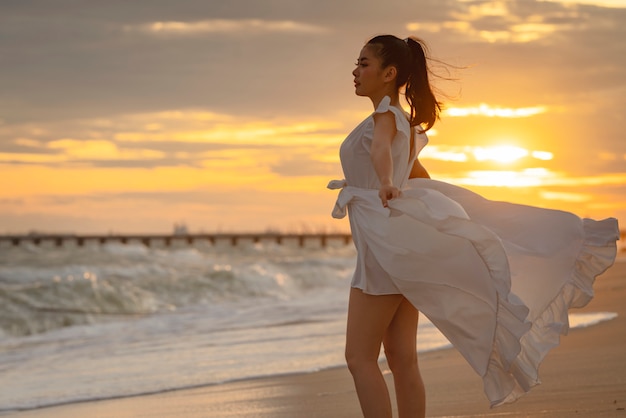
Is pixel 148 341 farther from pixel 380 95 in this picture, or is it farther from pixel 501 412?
pixel 380 95

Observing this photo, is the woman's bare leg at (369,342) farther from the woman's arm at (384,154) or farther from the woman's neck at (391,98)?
the woman's neck at (391,98)

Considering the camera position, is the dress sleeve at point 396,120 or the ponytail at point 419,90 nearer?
the dress sleeve at point 396,120

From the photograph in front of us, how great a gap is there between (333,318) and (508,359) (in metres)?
7.63

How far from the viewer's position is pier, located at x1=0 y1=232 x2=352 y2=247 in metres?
78.2

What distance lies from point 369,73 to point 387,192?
59 cm

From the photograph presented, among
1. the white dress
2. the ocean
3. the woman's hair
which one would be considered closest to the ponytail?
the woman's hair

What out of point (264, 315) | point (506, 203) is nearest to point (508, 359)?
point (506, 203)

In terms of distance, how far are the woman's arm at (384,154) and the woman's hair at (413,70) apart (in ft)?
0.66

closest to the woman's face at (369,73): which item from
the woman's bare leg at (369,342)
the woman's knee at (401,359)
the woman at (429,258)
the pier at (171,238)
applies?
the woman at (429,258)

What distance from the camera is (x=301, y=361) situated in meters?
7.77

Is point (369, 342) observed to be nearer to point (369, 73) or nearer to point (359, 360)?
point (359, 360)

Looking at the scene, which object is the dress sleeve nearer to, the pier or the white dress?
the white dress

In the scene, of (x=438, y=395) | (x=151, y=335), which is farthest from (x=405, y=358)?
(x=151, y=335)

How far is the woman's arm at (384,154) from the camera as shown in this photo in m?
3.72
